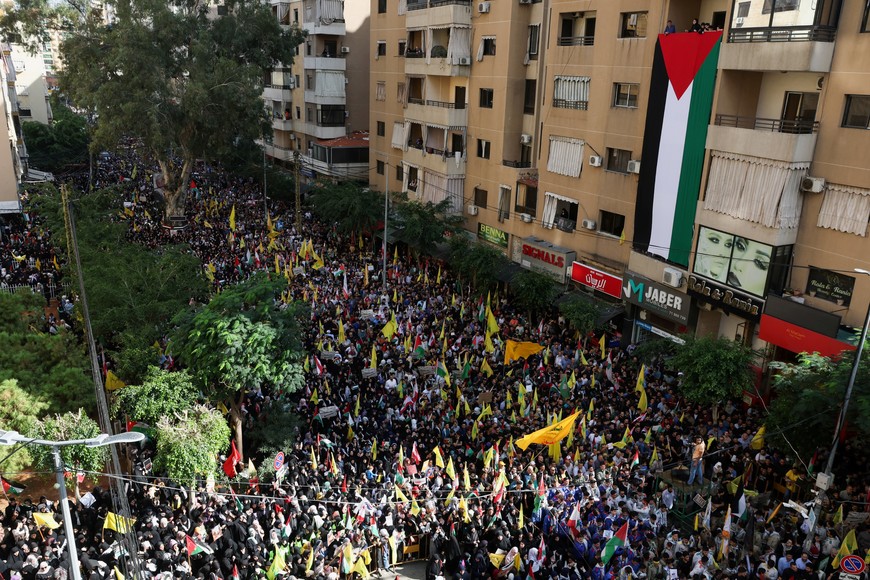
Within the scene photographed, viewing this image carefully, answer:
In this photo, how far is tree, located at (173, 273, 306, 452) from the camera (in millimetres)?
14500

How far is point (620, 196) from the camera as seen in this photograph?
21516 millimetres

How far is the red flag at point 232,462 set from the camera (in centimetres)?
1445

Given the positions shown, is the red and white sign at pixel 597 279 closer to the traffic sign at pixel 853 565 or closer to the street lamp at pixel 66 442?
the traffic sign at pixel 853 565

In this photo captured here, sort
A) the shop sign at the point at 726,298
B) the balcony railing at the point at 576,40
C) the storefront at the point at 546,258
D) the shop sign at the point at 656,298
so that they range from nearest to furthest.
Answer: the shop sign at the point at 726,298 → the shop sign at the point at 656,298 → the balcony railing at the point at 576,40 → the storefront at the point at 546,258

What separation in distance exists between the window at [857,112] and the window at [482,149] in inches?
569

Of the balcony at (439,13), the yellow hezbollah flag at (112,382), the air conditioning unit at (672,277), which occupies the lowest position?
the yellow hezbollah flag at (112,382)

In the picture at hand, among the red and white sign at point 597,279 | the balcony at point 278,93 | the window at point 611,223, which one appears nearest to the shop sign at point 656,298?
the red and white sign at point 597,279

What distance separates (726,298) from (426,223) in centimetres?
1260

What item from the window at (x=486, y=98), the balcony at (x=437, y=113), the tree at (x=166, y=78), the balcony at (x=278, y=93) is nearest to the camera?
the window at (x=486, y=98)

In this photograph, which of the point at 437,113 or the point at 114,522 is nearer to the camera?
the point at 114,522

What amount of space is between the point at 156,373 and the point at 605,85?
51.0 ft

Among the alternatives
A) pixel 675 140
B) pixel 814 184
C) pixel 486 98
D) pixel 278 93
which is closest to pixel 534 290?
pixel 675 140

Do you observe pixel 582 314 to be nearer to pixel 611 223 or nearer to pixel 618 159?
pixel 611 223

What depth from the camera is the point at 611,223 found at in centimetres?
2225
